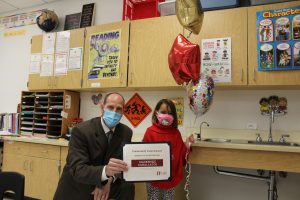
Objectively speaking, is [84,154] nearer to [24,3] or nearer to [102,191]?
[102,191]

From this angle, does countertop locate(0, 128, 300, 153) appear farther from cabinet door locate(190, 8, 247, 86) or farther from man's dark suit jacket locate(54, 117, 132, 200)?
man's dark suit jacket locate(54, 117, 132, 200)

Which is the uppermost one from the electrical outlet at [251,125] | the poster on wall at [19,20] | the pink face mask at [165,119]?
the poster on wall at [19,20]

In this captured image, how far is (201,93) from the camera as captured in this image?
2035 mm

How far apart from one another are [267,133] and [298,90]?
504mm

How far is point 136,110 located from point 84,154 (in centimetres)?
161

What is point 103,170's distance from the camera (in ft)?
4.56

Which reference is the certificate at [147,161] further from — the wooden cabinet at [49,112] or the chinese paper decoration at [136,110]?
the wooden cabinet at [49,112]

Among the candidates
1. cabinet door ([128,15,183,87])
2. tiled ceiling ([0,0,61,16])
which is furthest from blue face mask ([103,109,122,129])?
tiled ceiling ([0,0,61,16])

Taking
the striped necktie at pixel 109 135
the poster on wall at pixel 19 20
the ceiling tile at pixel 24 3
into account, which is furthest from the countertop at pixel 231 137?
the ceiling tile at pixel 24 3

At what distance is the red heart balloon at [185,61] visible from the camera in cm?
206

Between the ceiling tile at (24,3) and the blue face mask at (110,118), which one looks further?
the ceiling tile at (24,3)

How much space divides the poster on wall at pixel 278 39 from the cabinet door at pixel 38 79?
253cm

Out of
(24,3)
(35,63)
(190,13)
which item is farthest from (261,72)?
(24,3)

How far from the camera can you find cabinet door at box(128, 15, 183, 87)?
8.44 ft
